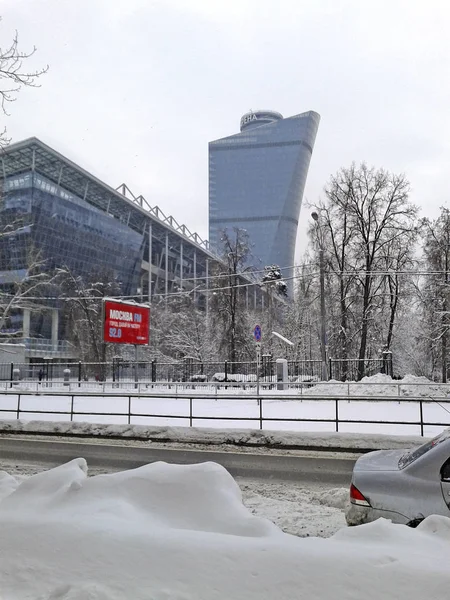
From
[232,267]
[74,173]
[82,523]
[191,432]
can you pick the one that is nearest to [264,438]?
[191,432]

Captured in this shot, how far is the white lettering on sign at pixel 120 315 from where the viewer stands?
107ft

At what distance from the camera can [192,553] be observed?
3500 millimetres

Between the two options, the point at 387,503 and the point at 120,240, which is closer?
the point at 387,503

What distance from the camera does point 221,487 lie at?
4.63m

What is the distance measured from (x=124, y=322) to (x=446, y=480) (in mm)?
30109

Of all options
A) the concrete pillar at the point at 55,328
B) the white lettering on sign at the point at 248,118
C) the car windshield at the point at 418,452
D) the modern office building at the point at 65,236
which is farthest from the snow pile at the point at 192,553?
the white lettering on sign at the point at 248,118

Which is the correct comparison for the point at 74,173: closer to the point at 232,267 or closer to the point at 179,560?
the point at 232,267

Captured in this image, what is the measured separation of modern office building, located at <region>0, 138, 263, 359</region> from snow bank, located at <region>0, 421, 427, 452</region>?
141ft

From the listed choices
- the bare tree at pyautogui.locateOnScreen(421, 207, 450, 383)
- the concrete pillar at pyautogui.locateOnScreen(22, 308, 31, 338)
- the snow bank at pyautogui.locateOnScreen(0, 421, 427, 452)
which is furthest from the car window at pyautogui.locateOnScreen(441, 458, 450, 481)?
the concrete pillar at pyautogui.locateOnScreen(22, 308, 31, 338)

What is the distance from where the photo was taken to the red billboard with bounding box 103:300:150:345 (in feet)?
107

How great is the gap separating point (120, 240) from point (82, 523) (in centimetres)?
9102

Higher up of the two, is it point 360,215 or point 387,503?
point 360,215

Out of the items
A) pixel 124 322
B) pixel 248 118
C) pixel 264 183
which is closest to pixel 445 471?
pixel 124 322

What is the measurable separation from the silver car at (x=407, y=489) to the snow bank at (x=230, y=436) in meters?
7.42
